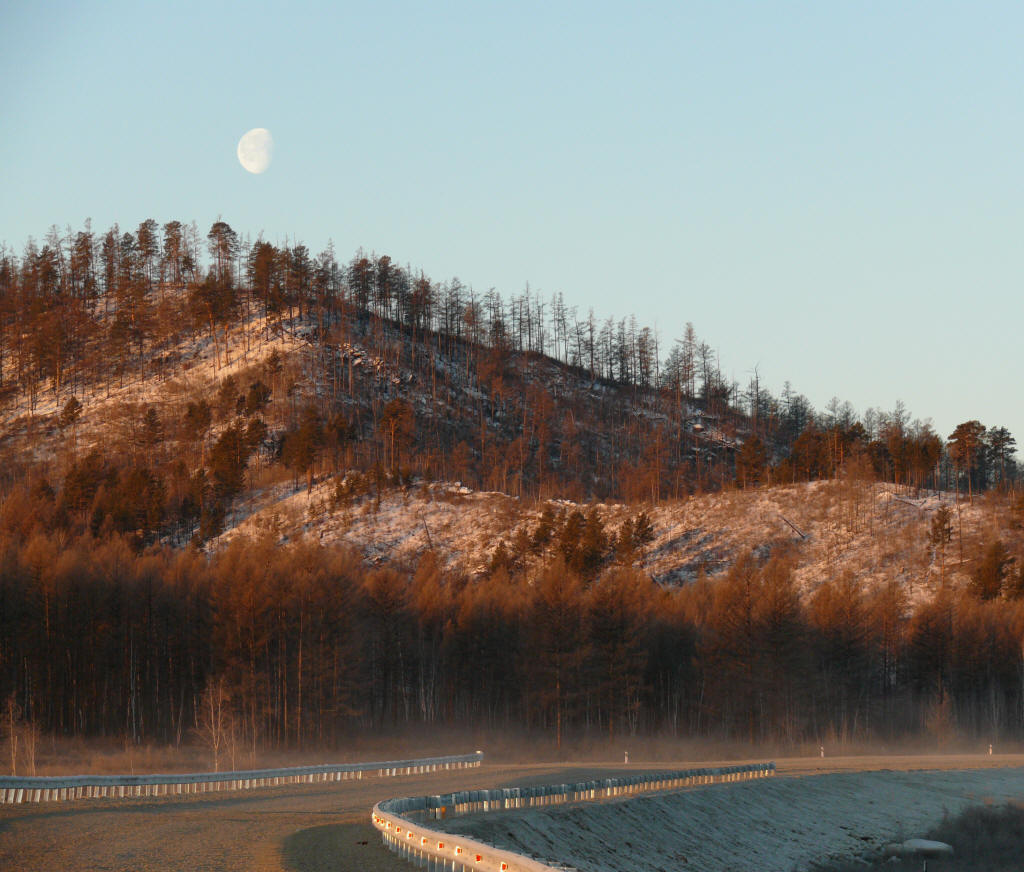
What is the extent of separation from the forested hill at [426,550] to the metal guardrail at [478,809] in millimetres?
31730

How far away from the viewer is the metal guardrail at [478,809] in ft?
70.0

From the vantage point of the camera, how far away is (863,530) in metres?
127

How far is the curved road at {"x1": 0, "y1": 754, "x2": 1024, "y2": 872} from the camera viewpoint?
2442 centimetres

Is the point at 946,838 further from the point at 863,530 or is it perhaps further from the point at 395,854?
the point at 863,530

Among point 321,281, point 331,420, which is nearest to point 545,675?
point 331,420

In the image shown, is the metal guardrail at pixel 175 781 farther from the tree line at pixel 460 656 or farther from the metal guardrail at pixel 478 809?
the tree line at pixel 460 656

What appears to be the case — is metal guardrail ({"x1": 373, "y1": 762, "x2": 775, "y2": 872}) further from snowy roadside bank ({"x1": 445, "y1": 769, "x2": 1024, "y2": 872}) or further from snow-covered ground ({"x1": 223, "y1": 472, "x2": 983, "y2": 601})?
snow-covered ground ({"x1": 223, "y1": 472, "x2": 983, "y2": 601})

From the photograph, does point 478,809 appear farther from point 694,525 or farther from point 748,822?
point 694,525

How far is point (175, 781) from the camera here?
133 feet

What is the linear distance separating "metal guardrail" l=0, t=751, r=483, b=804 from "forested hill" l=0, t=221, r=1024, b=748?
21.1m

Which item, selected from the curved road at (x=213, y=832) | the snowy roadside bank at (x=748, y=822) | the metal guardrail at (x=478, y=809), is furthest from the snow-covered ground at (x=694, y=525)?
the curved road at (x=213, y=832)

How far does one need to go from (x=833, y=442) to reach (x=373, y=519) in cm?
6584

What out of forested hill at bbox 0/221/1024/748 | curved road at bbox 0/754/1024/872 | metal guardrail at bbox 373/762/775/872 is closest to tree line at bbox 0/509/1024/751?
forested hill at bbox 0/221/1024/748

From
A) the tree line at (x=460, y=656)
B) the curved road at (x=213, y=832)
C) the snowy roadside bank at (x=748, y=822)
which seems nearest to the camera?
the curved road at (x=213, y=832)
